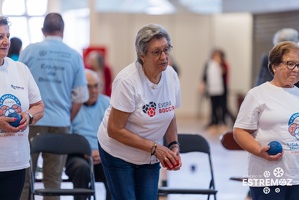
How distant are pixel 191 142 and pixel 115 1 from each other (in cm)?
1298

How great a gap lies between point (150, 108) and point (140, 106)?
0.06m

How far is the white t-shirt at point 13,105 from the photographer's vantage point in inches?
166

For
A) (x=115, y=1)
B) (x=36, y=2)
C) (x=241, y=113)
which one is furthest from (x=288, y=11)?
(x=241, y=113)

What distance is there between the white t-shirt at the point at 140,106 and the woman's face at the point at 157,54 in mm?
101

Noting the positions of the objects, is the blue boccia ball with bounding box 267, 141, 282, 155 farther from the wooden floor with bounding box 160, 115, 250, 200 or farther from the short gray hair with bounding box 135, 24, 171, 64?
the wooden floor with bounding box 160, 115, 250, 200

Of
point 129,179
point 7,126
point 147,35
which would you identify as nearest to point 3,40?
point 7,126

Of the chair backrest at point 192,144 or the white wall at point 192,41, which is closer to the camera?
the chair backrest at point 192,144

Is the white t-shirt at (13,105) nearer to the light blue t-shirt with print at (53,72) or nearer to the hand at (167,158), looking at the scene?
the hand at (167,158)

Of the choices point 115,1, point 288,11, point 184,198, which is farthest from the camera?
point 115,1

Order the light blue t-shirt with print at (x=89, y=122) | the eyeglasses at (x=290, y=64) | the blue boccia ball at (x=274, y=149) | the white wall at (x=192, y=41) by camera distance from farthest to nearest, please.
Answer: the white wall at (x=192, y=41) < the light blue t-shirt with print at (x=89, y=122) < the eyeglasses at (x=290, y=64) < the blue boccia ball at (x=274, y=149)

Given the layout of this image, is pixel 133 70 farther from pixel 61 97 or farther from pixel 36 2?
pixel 36 2

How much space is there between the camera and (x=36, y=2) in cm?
1073

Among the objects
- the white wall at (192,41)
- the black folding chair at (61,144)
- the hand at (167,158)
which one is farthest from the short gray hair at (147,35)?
the white wall at (192,41)

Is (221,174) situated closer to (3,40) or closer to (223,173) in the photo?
(223,173)
